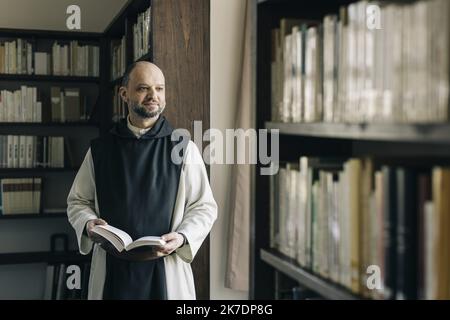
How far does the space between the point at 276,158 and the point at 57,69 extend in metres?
2.87

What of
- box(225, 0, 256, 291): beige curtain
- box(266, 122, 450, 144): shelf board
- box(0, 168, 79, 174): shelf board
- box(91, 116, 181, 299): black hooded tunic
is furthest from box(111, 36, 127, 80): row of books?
box(266, 122, 450, 144): shelf board

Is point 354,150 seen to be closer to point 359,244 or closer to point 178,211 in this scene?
point 359,244

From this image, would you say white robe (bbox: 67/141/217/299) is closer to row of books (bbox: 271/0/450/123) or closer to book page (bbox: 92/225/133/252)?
book page (bbox: 92/225/133/252)

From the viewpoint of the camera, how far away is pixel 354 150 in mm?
1506

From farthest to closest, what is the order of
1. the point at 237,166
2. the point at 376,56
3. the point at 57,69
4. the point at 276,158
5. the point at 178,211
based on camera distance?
the point at 57,69 < the point at 237,166 < the point at 178,211 < the point at 276,158 < the point at 376,56

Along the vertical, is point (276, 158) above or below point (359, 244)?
above

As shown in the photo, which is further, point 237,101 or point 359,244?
point 237,101

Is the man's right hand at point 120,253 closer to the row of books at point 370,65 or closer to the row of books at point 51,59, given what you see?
the row of books at point 370,65

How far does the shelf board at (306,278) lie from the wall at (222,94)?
1191 millimetres

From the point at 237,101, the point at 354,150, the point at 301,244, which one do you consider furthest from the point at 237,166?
the point at 301,244

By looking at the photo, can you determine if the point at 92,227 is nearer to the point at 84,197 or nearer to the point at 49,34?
the point at 84,197

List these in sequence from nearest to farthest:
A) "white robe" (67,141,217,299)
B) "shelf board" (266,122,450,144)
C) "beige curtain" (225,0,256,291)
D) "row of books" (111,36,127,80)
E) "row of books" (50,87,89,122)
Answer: "shelf board" (266,122,450,144), "white robe" (67,141,217,299), "beige curtain" (225,0,256,291), "row of books" (111,36,127,80), "row of books" (50,87,89,122)

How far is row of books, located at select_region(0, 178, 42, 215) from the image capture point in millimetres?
3832

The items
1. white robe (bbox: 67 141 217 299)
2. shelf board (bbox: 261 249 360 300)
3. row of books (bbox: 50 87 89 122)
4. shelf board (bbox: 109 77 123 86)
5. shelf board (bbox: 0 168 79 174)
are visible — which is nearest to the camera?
shelf board (bbox: 261 249 360 300)
